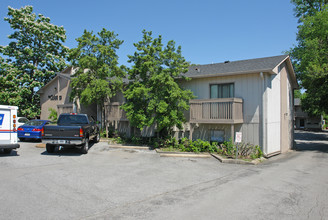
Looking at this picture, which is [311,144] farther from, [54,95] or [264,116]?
[54,95]

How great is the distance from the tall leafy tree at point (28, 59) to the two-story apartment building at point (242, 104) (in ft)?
61.2

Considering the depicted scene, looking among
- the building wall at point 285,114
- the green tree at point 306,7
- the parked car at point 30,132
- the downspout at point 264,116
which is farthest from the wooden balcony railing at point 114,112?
the green tree at point 306,7

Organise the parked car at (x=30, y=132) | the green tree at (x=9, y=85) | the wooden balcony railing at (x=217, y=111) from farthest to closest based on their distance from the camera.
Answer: the green tree at (x=9, y=85)
the parked car at (x=30, y=132)
the wooden balcony railing at (x=217, y=111)

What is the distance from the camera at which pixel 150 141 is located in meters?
15.3

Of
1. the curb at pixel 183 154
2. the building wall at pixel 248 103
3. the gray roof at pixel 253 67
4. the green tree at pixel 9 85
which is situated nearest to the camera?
the curb at pixel 183 154

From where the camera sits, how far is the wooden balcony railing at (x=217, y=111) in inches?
496

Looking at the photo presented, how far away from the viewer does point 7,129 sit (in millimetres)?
10375

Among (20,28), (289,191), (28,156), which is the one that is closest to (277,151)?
(289,191)

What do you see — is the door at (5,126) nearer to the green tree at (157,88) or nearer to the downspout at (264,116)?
the green tree at (157,88)

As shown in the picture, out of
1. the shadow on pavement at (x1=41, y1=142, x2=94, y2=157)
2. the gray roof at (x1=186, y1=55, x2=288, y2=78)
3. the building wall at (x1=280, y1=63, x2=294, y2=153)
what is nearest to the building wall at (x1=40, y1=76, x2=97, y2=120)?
the shadow on pavement at (x1=41, y1=142, x2=94, y2=157)

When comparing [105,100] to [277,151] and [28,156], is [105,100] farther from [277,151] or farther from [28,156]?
[277,151]

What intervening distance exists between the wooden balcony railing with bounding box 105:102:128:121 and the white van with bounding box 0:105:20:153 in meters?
7.07

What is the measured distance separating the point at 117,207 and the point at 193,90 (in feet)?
35.2

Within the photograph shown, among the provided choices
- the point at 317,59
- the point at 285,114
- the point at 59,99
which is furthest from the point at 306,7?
the point at 59,99
